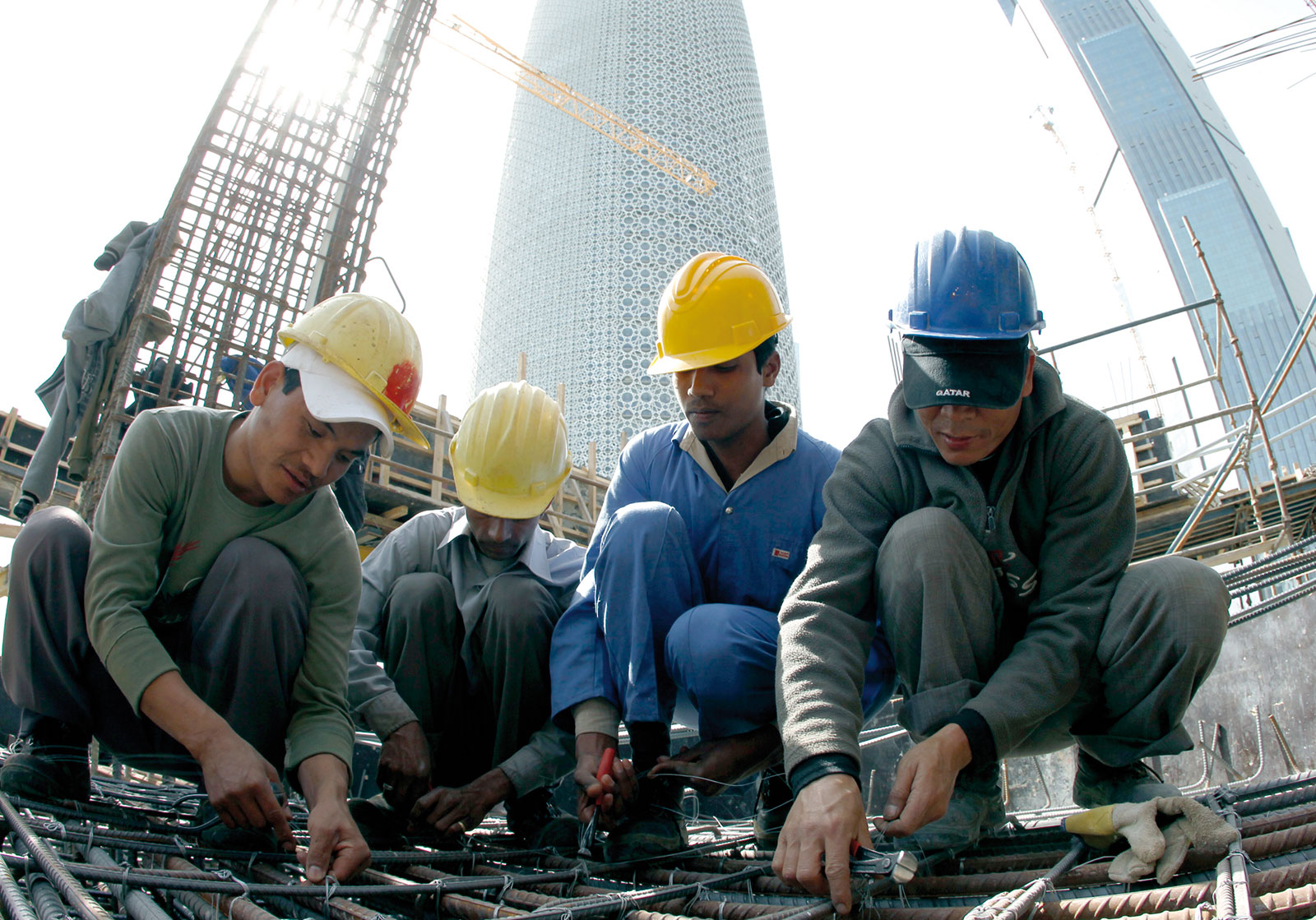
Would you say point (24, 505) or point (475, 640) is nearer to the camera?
point (475, 640)

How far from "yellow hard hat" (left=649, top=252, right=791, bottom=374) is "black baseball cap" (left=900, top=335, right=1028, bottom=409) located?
0.60 meters

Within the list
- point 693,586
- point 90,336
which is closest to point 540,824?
point 693,586

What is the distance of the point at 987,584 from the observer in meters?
1.42

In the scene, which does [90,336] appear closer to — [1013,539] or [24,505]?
[24,505]

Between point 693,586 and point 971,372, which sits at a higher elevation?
point 971,372

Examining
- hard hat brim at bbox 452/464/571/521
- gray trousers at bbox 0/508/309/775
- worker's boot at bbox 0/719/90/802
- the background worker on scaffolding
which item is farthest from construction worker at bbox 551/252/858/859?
the background worker on scaffolding

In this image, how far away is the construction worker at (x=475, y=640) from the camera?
5.73 ft

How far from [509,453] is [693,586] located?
0.68 metres

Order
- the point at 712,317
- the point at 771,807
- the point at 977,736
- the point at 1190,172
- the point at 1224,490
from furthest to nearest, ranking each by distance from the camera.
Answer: the point at 1190,172 → the point at 1224,490 → the point at 712,317 → the point at 771,807 → the point at 977,736

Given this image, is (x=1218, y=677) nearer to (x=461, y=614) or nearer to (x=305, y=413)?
(x=461, y=614)

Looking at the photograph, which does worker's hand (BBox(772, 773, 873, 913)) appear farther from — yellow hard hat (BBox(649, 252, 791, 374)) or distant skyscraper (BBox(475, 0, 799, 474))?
distant skyscraper (BBox(475, 0, 799, 474))

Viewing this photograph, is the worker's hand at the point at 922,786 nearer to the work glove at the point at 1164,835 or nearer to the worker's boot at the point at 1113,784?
the work glove at the point at 1164,835

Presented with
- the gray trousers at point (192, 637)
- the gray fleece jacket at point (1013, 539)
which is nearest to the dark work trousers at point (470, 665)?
the gray trousers at point (192, 637)

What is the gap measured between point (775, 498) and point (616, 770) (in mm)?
722
